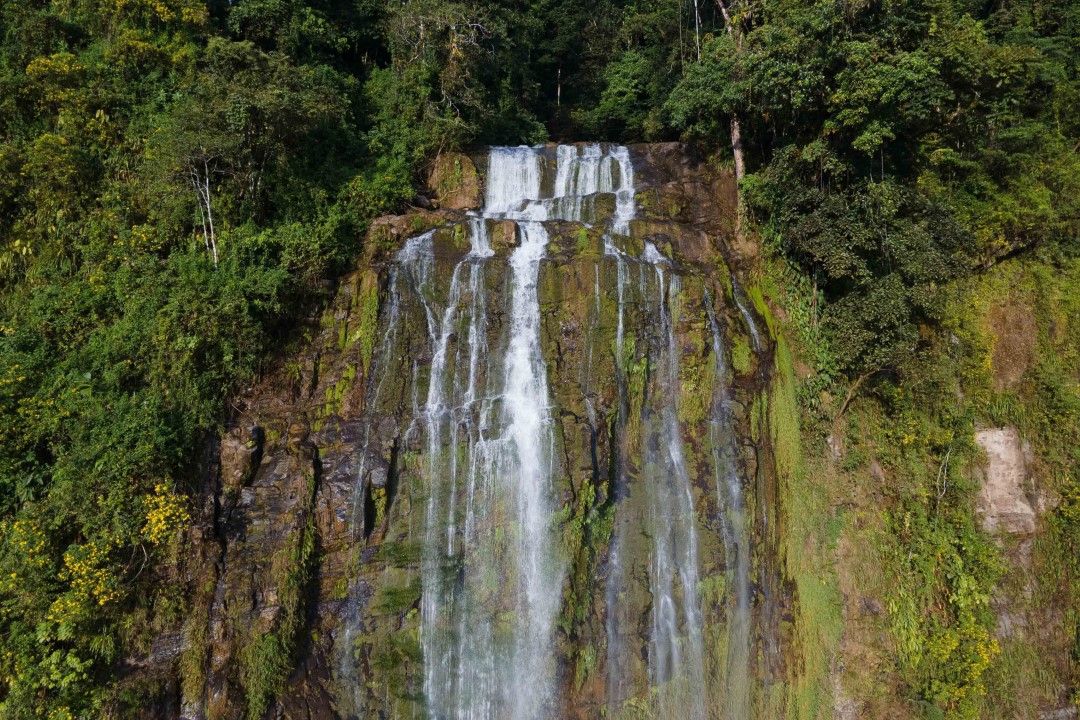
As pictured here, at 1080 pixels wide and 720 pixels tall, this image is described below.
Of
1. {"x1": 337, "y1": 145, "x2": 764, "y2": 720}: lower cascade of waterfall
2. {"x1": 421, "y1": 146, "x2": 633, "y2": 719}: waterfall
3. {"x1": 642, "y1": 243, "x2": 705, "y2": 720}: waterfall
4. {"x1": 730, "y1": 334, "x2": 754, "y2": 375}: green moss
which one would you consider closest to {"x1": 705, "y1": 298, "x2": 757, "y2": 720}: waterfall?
{"x1": 337, "y1": 145, "x2": 764, "y2": 720}: lower cascade of waterfall

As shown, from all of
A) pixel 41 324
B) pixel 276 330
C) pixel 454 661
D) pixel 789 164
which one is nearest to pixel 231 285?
pixel 276 330

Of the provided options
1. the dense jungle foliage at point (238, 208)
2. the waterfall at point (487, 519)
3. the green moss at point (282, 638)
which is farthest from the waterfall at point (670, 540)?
the green moss at point (282, 638)

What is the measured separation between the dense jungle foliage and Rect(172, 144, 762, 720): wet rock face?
1.00m

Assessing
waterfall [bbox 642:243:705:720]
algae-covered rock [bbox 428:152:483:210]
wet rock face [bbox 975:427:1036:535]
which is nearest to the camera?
waterfall [bbox 642:243:705:720]

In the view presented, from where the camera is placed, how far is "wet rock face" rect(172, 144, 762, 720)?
8.88 meters

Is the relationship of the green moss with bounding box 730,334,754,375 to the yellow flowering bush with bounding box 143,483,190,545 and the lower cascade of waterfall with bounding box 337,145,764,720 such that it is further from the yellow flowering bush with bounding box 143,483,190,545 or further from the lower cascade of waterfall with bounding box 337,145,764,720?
the yellow flowering bush with bounding box 143,483,190,545

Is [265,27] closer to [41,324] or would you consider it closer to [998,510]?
[41,324]

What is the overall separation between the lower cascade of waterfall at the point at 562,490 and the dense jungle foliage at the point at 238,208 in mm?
2488

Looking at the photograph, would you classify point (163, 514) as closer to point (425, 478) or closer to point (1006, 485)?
point (425, 478)

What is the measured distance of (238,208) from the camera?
1143 cm

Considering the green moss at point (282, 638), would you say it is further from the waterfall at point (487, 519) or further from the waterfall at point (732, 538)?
the waterfall at point (732, 538)

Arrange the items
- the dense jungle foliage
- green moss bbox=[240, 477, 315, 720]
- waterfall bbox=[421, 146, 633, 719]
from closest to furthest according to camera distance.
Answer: the dense jungle foliage
green moss bbox=[240, 477, 315, 720]
waterfall bbox=[421, 146, 633, 719]

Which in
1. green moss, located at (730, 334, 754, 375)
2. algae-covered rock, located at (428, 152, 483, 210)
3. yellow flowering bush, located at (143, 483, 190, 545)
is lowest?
yellow flowering bush, located at (143, 483, 190, 545)

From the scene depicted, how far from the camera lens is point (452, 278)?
1091 cm
